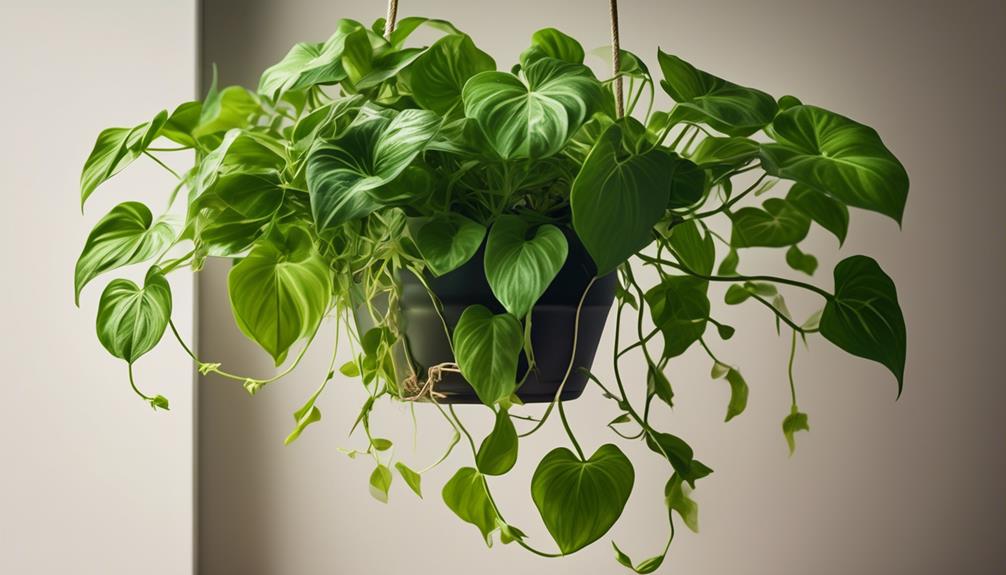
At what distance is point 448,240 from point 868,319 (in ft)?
0.99

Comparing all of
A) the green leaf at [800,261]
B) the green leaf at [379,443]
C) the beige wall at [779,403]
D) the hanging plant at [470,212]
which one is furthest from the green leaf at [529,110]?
the beige wall at [779,403]

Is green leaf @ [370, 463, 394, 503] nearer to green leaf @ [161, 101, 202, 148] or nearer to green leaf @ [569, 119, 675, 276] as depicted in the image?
green leaf @ [161, 101, 202, 148]

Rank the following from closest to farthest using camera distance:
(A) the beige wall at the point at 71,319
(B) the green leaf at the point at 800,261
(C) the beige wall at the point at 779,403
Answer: (B) the green leaf at the point at 800,261
(A) the beige wall at the point at 71,319
(C) the beige wall at the point at 779,403

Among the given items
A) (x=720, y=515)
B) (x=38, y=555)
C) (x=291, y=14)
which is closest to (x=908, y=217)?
(x=720, y=515)

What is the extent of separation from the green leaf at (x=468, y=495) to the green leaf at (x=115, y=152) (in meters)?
0.38

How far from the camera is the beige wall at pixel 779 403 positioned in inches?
83.8

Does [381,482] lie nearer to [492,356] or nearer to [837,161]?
[492,356]

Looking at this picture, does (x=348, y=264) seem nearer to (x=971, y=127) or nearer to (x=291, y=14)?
(x=291, y=14)

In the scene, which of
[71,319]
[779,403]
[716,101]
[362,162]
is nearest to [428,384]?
[362,162]

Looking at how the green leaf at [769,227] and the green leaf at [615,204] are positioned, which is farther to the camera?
the green leaf at [769,227]

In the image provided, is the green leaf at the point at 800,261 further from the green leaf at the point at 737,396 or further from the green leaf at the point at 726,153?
the green leaf at the point at 726,153

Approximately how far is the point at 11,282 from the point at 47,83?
1.35 ft

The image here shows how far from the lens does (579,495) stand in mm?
643

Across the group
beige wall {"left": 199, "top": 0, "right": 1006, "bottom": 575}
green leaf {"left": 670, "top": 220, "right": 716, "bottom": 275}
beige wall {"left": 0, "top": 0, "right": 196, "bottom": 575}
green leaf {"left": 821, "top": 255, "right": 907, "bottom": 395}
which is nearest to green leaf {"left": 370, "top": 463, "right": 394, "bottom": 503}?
green leaf {"left": 670, "top": 220, "right": 716, "bottom": 275}
